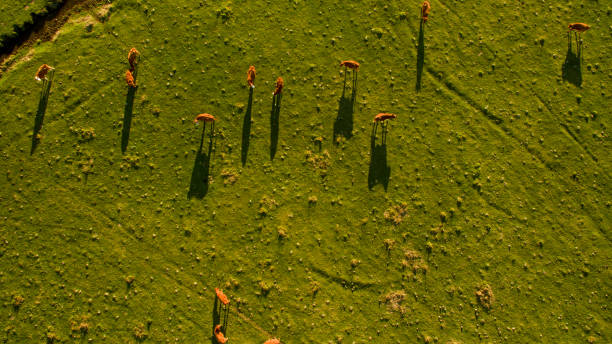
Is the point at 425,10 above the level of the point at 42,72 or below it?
A: above

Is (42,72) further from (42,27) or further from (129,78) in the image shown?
(129,78)

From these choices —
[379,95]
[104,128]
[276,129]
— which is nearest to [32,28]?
[104,128]

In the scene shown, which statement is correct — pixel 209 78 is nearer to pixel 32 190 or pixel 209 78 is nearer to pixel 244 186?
pixel 244 186

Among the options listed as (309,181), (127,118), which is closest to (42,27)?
(127,118)

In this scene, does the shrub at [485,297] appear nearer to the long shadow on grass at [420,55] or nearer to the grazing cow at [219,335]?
the long shadow on grass at [420,55]

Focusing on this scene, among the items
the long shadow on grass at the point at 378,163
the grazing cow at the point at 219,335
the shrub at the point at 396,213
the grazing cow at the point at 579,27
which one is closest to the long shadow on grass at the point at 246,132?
the long shadow on grass at the point at 378,163

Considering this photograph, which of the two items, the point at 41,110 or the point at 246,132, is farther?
the point at 246,132
